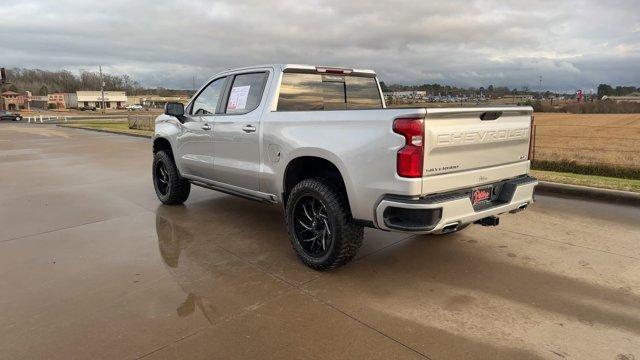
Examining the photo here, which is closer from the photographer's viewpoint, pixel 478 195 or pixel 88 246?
pixel 478 195

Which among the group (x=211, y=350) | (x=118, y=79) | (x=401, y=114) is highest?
(x=118, y=79)

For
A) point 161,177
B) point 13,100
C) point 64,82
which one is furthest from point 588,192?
point 64,82

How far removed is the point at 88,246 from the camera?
16.0ft

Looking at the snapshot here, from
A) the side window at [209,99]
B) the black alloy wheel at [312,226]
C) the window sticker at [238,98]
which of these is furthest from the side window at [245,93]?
the black alloy wheel at [312,226]

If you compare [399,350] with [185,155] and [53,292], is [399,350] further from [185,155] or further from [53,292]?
[185,155]

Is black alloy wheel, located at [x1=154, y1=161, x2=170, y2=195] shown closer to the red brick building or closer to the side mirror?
the side mirror

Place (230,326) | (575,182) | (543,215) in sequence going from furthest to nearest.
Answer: (575,182) < (543,215) < (230,326)

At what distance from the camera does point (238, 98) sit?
205 inches

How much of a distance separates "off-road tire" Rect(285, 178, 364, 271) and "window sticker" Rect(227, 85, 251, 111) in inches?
58.3

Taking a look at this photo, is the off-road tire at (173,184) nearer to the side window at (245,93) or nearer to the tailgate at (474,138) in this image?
the side window at (245,93)

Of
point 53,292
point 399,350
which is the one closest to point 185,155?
point 53,292

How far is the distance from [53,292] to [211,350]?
1.72m

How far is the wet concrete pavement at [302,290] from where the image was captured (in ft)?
9.71

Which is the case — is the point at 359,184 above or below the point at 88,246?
above
